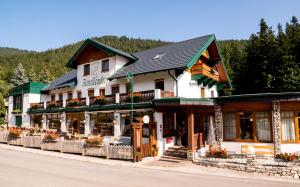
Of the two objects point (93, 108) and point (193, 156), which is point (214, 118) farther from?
point (93, 108)

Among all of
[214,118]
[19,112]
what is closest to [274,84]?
[214,118]

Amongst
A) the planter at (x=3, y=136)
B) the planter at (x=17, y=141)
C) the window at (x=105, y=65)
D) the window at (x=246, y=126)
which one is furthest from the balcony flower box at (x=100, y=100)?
the window at (x=246, y=126)

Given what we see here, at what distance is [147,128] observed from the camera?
2147 centimetres

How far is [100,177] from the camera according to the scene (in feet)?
42.4

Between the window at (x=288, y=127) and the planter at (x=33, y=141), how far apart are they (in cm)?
2025

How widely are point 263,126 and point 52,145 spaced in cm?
1734

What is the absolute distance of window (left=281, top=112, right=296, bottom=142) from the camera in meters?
16.8

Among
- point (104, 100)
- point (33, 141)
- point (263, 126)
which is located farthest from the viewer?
point (104, 100)

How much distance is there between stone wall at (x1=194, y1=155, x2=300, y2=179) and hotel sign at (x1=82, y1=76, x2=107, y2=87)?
15.4 m

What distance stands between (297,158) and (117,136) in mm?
14424

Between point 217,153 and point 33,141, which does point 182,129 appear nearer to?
point 217,153

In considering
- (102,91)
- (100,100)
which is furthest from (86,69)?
(100,100)

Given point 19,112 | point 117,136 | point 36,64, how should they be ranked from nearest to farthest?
point 117,136, point 19,112, point 36,64

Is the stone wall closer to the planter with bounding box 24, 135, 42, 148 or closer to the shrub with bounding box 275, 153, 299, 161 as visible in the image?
the shrub with bounding box 275, 153, 299, 161
